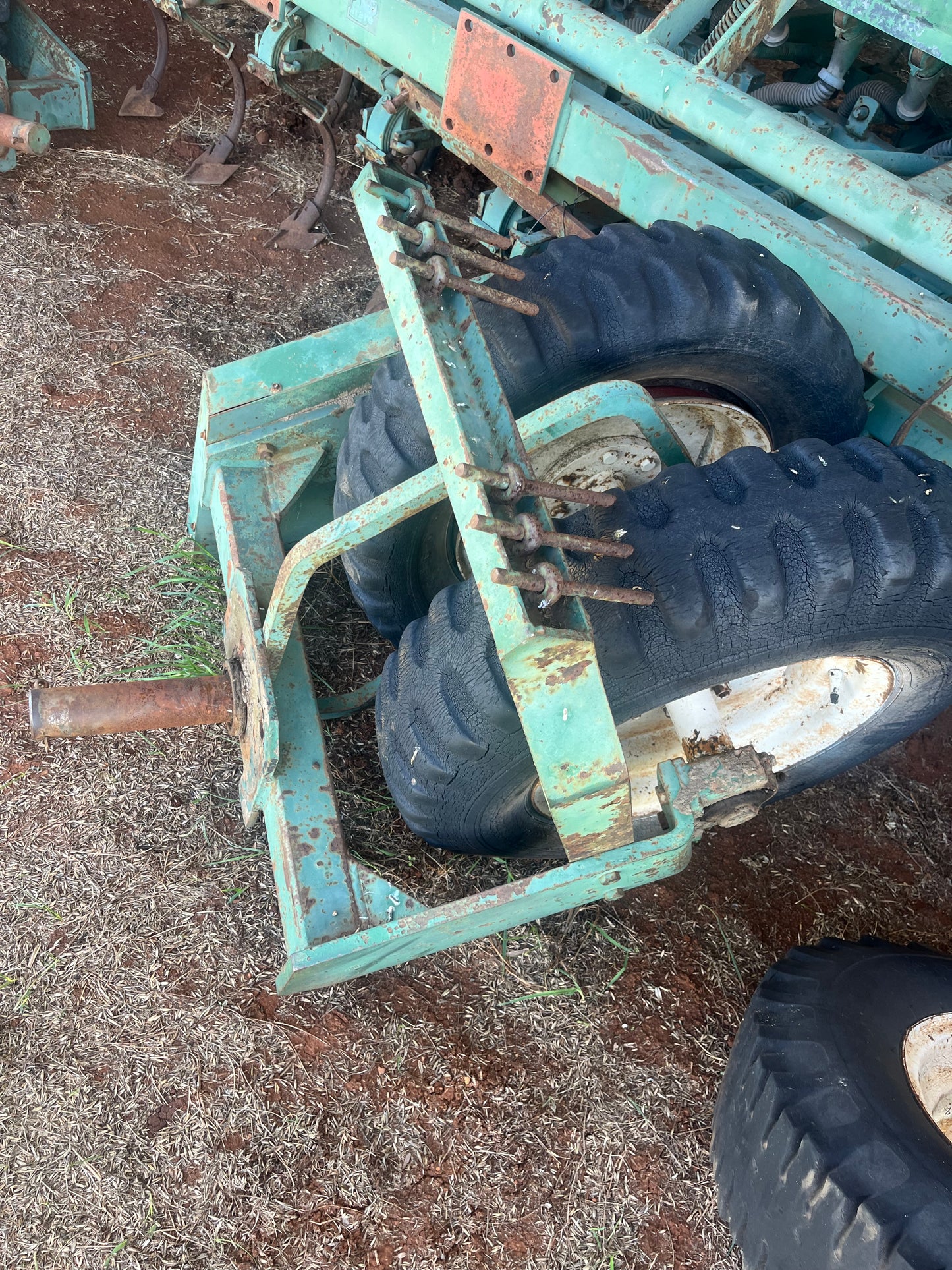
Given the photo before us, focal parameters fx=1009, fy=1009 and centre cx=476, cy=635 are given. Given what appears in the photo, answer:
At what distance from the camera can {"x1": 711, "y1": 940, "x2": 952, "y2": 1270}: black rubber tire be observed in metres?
1.71

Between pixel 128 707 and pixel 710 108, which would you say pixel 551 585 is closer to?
pixel 128 707

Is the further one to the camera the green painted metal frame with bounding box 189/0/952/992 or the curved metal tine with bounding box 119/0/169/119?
the curved metal tine with bounding box 119/0/169/119

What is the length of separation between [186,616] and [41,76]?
2581 mm

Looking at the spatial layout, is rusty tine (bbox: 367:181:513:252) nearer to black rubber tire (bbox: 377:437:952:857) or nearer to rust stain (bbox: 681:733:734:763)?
black rubber tire (bbox: 377:437:952:857)

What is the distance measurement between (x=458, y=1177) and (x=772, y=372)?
73.5 inches

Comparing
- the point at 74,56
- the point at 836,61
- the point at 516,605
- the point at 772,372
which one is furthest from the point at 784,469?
the point at 74,56

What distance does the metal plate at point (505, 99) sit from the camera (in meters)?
2.68

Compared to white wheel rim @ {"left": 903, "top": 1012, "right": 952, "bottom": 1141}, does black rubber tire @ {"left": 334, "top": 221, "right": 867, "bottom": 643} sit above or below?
above

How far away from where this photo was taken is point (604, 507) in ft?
5.96

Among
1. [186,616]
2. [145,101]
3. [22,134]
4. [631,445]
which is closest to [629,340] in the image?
[631,445]

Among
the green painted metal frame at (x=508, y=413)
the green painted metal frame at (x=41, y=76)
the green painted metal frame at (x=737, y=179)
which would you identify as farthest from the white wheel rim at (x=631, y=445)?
the green painted metal frame at (x=41, y=76)

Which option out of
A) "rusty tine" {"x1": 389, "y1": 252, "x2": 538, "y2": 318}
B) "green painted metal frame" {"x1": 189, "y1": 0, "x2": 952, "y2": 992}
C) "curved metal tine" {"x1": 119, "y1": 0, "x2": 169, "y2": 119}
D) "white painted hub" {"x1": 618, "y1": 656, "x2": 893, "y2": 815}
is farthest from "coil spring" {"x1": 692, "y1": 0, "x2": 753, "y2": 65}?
"curved metal tine" {"x1": 119, "y1": 0, "x2": 169, "y2": 119}

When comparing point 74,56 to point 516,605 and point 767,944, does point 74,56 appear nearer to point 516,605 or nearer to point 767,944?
point 516,605

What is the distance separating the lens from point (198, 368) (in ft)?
11.4
